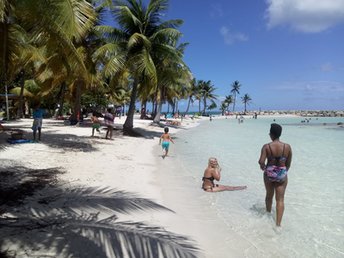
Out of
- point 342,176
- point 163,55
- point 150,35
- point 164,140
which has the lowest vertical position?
point 342,176

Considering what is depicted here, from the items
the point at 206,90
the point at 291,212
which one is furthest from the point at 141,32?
the point at 206,90

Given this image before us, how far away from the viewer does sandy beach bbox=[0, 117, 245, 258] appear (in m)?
3.95

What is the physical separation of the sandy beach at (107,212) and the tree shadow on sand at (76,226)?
0.04 feet

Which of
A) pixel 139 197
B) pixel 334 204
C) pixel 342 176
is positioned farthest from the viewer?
pixel 342 176

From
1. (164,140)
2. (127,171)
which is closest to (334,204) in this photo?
(127,171)

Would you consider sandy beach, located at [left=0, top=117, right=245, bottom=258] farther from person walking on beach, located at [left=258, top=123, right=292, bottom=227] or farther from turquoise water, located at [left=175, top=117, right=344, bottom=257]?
person walking on beach, located at [left=258, top=123, right=292, bottom=227]

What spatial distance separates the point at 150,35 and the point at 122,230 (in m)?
15.7

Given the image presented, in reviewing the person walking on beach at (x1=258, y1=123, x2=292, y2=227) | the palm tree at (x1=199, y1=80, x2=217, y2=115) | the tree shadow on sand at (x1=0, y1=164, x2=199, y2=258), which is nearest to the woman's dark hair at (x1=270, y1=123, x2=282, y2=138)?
the person walking on beach at (x1=258, y1=123, x2=292, y2=227)

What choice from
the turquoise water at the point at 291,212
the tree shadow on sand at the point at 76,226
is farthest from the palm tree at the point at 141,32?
the tree shadow on sand at the point at 76,226

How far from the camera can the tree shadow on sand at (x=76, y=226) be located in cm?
383

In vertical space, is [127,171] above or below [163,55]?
below

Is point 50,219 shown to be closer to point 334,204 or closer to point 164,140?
point 334,204

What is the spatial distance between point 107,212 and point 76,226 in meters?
0.76

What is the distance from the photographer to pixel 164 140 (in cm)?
1267
